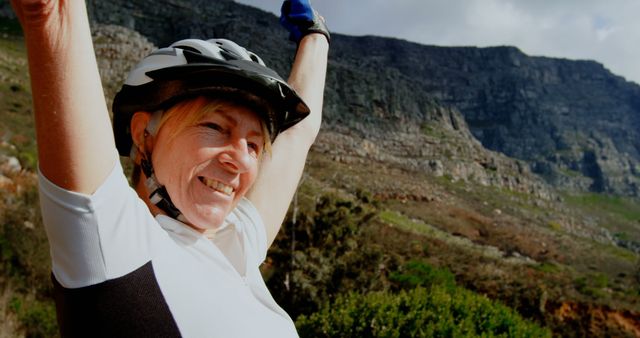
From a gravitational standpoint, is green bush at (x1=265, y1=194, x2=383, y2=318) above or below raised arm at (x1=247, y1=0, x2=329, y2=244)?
below

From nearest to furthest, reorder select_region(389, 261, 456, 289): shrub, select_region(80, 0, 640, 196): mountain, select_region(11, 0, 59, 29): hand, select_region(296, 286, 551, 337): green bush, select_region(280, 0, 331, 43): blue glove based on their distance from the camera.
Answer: select_region(11, 0, 59, 29): hand < select_region(280, 0, 331, 43): blue glove < select_region(296, 286, 551, 337): green bush < select_region(389, 261, 456, 289): shrub < select_region(80, 0, 640, 196): mountain

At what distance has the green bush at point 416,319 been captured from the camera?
545 centimetres

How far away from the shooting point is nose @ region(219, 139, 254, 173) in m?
1.40

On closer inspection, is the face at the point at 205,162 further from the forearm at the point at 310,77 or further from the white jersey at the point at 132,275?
the forearm at the point at 310,77

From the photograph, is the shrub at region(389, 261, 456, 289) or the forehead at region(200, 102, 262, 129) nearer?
the forehead at region(200, 102, 262, 129)

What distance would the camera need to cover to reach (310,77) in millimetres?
2283

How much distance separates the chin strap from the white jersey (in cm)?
5

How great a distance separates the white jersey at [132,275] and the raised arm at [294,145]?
640 mm

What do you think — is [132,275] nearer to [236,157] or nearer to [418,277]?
[236,157]

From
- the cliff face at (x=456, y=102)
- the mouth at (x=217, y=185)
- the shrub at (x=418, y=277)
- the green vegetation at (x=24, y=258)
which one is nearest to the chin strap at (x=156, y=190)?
the mouth at (x=217, y=185)

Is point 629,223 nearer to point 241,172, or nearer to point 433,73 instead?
point 433,73

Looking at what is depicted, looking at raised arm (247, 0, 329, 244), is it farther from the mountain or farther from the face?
the mountain

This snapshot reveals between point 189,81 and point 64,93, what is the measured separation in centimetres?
51

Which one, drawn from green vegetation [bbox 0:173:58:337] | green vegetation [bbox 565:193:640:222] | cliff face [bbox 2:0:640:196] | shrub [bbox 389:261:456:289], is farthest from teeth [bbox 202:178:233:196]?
green vegetation [bbox 565:193:640:222]
